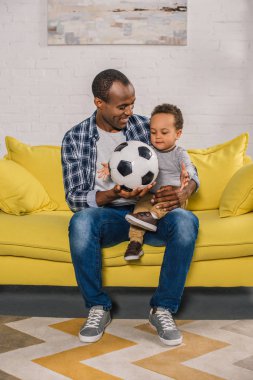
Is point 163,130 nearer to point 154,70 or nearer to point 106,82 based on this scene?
point 106,82

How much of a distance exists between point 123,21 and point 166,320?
9.59 feet

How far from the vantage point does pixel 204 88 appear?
4781 millimetres

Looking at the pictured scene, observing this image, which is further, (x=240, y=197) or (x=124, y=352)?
(x=240, y=197)

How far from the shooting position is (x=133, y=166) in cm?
242

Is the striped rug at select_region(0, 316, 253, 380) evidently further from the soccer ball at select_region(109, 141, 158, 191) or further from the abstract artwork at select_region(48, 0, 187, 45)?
the abstract artwork at select_region(48, 0, 187, 45)

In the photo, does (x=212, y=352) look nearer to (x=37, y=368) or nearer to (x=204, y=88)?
(x=37, y=368)

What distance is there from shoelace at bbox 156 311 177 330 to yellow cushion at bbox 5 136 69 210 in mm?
995

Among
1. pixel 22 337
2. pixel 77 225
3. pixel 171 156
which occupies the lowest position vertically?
pixel 22 337

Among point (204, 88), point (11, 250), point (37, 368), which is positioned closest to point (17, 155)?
point (11, 250)

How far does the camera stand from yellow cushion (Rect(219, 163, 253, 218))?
2791 millimetres

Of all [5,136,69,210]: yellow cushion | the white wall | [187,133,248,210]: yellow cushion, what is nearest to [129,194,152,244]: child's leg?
[187,133,248,210]: yellow cushion

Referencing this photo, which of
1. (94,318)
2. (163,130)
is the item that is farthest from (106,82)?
(94,318)

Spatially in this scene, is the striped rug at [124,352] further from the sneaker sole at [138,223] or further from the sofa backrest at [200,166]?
the sofa backrest at [200,166]

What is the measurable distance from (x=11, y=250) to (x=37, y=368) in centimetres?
70
